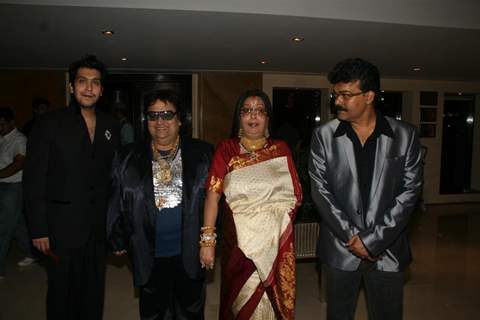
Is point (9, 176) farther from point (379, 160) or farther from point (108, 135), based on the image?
point (379, 160)

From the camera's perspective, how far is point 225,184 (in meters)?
2.15

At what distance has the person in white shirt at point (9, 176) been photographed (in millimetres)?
3678

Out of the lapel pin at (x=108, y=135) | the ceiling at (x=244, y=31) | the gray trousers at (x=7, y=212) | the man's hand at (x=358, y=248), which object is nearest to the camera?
the man's hand at (x=358, y=248)

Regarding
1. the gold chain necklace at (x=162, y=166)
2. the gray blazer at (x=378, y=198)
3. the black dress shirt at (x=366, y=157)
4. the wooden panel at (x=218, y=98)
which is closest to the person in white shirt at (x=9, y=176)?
the gold chain necklace at (x=162, y=166)

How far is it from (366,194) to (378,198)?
0.06 m

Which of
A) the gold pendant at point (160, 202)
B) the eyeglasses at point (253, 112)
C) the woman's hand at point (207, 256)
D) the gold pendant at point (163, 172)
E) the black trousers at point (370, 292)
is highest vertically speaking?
the eyeglasses at point (253, 112)

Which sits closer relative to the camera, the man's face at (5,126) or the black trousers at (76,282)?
the black trousers at (76,282)

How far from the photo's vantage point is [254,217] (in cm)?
214

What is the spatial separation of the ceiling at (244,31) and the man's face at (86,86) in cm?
119

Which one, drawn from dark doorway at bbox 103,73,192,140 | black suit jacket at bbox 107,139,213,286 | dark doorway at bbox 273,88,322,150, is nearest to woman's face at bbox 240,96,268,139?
black suit jacket at bbox 107,139,213,286

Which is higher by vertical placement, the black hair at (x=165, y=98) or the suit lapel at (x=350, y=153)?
the black hair at (x=165, y=98)

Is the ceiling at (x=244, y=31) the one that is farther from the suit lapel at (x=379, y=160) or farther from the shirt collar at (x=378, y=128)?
the suit lapel at (x=379, y=160)

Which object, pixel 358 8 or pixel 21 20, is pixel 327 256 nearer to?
pixel 358 8

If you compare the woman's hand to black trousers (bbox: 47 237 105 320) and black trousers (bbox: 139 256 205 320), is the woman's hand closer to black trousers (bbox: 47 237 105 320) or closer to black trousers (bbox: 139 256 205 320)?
black trousers (bbox: 139 256 205 320)
